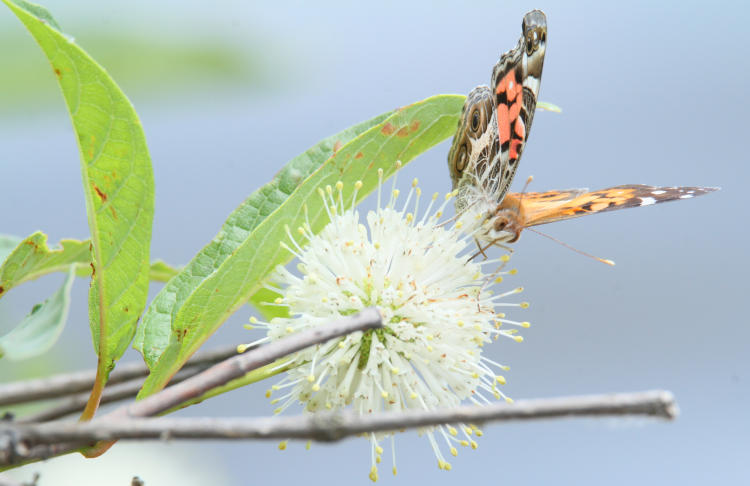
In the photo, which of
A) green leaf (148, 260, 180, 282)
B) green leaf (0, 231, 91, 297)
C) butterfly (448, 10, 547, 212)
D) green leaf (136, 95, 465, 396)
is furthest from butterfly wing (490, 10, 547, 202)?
green leaf (0, 231, 91, 297)

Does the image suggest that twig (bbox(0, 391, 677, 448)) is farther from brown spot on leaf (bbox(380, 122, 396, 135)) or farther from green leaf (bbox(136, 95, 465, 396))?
brown spot on leaf (bbox(380, 122, 396, 135))

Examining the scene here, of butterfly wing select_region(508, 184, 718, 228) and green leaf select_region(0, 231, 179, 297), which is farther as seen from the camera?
butterfly wing select_region(508, 184, 718, 228)

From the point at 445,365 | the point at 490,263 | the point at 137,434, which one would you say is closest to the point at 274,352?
the point at 137,434

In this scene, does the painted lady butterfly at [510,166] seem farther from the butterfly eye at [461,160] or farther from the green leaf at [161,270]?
the green leaf at [161,270]

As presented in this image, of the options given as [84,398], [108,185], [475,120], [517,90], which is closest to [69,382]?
[84,398]

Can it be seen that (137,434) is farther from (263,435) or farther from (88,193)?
(88,193)

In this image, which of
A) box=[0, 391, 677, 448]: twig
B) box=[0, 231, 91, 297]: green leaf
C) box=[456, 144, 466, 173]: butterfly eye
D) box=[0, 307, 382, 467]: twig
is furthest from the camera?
box=[456, 144, 466, 173]: butterfly eye

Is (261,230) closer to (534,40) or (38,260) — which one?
(38,260)
